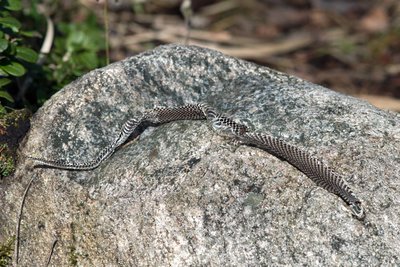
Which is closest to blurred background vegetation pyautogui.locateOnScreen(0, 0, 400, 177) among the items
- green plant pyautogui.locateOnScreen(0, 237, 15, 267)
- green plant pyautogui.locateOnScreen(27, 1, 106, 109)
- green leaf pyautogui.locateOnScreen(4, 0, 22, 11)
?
green plant pyautogui.locateOnScreen(27, 1, 106, 109)

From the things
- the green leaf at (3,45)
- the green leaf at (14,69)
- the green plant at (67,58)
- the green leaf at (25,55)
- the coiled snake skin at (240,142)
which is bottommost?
the green plant at (67,58)

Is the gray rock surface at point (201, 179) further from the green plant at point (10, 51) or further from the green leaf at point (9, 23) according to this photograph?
the green leaf at point (9, 23)

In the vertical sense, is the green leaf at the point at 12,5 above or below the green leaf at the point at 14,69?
above

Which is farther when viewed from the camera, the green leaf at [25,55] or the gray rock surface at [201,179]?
the green leaf at [25,55]

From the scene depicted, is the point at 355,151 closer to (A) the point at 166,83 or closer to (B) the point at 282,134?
(B) the point at 282,134

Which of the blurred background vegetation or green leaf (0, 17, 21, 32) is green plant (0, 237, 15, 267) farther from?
the blurred background vegetation

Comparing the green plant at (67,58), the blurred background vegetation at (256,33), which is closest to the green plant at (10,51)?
the green plant at (67,58)

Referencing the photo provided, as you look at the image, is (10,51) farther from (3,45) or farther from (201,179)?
(201,179)
